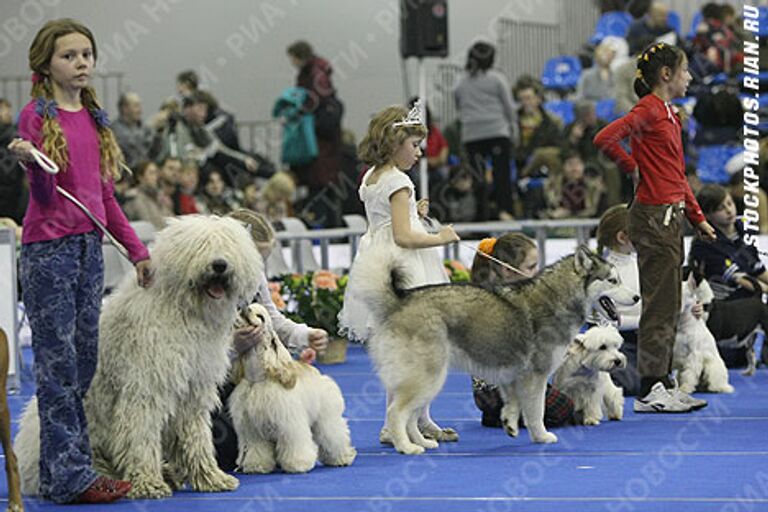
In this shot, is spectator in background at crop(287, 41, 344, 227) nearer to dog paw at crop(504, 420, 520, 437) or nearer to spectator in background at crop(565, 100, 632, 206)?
spectator in background at crop(565, 100, 632, 206)

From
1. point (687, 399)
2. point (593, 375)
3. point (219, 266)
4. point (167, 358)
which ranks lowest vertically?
point (687, 399)

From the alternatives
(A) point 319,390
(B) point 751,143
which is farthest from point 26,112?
(B) point 751,143

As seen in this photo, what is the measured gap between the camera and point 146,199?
13.2 metres

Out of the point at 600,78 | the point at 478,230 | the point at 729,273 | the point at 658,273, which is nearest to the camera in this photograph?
the point at 658,273

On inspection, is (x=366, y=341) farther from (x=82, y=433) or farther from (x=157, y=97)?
(x=157, y=97)

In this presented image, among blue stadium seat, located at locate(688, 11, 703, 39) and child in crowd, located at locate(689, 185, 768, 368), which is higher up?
blue stadium seat, located at locate(688, 11, 703, 39)

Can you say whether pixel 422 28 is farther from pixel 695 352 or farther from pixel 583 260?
pixel 583 260

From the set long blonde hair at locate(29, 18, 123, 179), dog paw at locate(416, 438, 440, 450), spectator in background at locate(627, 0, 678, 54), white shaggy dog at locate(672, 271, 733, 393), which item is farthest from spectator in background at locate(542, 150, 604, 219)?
long blonde hair at locate(29, 18, 123, 179)

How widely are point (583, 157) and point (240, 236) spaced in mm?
11558

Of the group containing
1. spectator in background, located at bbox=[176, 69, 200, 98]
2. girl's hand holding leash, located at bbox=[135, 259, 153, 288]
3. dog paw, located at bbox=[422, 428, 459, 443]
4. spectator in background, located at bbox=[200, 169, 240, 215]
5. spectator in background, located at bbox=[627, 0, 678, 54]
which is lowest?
dog paw, located at bbox=[422, 428, 459, 443]

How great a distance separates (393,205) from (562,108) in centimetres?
1323

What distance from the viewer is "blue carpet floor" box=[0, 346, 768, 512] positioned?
5047 millimetres

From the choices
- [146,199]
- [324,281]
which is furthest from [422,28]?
[324,281]

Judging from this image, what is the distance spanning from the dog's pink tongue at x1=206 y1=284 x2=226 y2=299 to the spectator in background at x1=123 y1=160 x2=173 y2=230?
312 inches
